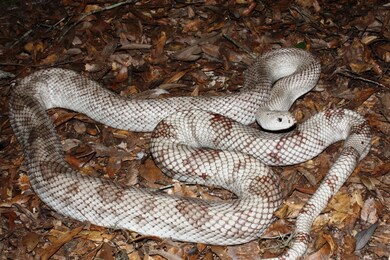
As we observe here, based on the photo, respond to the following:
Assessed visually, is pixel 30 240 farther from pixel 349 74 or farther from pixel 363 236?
pixel 349 74

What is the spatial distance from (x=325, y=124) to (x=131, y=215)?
10.6 feet

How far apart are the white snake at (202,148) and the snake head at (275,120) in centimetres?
2

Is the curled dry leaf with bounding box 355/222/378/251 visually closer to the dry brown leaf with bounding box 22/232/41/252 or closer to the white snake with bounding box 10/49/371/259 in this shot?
the white snake with bounding box 10/49/371/259

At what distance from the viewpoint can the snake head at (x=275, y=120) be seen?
26.4 feet

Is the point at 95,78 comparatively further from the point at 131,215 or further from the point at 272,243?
the point at 272,243

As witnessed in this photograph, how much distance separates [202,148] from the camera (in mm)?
8539

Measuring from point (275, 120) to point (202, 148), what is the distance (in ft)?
4.15

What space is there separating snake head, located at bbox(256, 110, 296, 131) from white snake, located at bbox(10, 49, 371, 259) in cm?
2

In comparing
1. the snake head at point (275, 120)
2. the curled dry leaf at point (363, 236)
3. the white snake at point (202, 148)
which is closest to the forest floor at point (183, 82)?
the curled dry leaf at point (363, 236)

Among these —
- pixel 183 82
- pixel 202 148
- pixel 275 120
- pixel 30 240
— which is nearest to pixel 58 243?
pixel 30 240

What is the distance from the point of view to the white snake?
7.06 m

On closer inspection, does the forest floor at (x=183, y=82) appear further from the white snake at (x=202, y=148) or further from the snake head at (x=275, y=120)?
the snake head at (x=275, y=120)

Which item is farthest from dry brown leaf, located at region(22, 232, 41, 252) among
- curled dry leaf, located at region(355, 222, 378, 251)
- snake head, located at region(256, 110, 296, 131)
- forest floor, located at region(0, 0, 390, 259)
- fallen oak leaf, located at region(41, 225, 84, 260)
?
curled dry leaf, located at region(355, 222, 378, 251)

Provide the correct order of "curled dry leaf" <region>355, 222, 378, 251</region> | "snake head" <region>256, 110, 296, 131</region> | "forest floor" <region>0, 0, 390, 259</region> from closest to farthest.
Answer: "curled dry leaf" <region>355, 222, 378, 251</region>, "forest floor" <region>0, 0, 390, 259</region>, "snake head" <region>256, 110, 296, 131</region>
